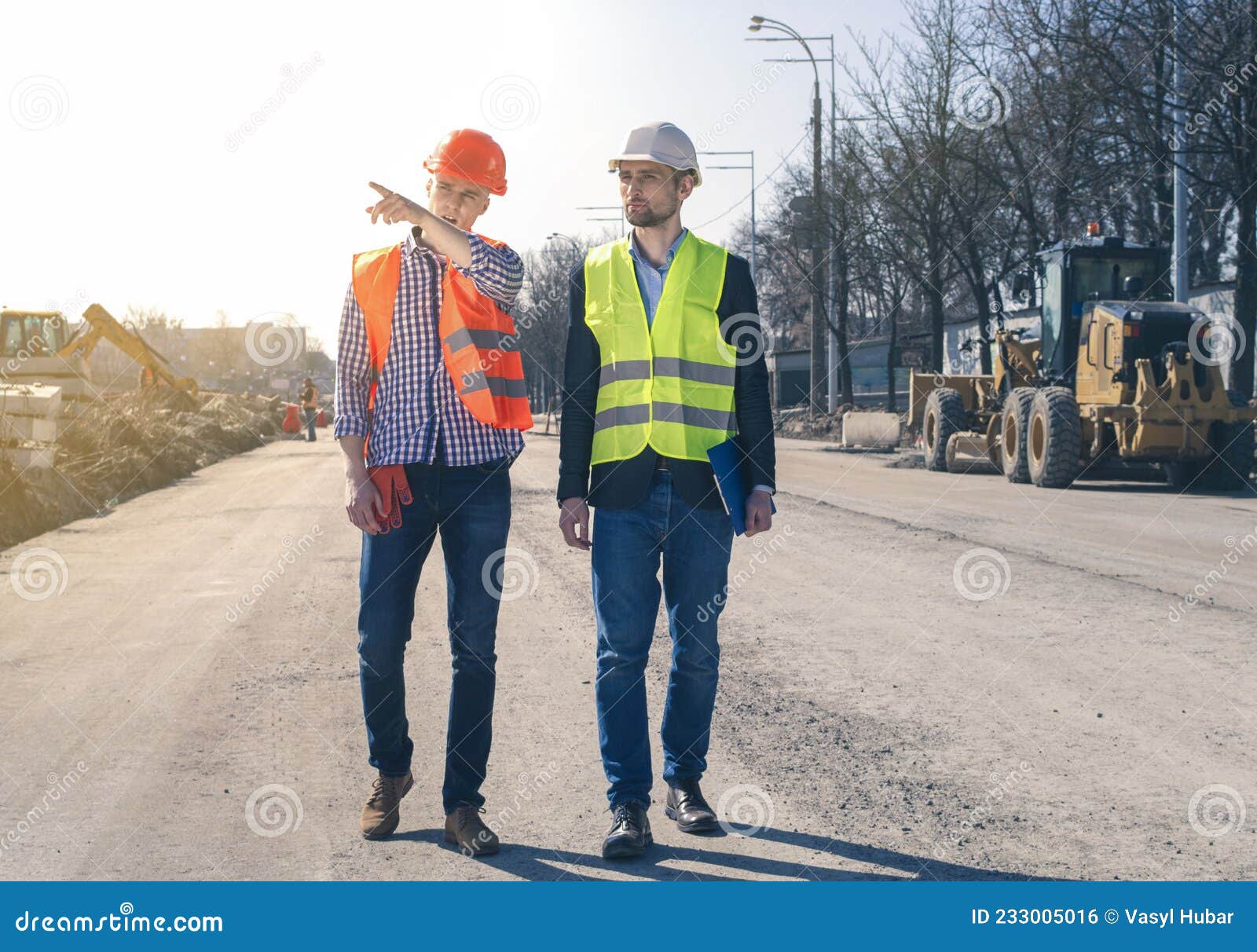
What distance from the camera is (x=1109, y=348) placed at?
1684 cm

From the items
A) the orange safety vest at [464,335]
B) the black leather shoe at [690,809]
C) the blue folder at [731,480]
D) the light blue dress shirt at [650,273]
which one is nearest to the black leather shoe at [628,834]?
the black leather shoe at [690,809]

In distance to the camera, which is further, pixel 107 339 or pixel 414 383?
pixel 107 339

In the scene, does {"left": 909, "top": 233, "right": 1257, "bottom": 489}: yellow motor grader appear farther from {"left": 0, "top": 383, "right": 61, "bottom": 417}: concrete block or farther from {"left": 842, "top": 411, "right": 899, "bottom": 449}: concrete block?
{"left": 0, "top": 383, "right": 61, "bottom": 417}: concrete block

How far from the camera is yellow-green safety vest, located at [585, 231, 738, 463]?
4.04 m

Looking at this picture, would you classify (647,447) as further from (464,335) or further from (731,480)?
(464,335)

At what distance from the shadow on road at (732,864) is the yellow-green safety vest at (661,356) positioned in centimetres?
123

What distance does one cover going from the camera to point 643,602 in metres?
4.04

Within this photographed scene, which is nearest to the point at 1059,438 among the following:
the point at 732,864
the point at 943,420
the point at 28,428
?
the point at 943,420

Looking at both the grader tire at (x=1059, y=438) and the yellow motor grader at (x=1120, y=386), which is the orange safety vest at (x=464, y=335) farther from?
the grader tire at (x=1059, y=438)

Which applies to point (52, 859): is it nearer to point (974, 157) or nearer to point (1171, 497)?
point (1171, 497)

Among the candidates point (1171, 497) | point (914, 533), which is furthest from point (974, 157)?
point (914, 533)

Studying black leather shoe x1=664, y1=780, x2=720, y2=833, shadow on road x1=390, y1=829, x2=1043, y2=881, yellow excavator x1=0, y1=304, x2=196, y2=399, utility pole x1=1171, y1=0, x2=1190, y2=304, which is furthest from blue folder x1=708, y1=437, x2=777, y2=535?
yellow excavator x1=0, y1=304, x2=196, y2=399

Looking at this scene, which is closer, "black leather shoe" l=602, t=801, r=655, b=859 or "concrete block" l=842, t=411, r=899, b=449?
"black leather shoe" l=602, t=801, r=655, b=859

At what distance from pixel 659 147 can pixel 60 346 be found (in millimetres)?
32938
